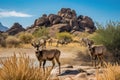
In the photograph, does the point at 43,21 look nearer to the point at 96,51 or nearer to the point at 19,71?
the point at 96,51

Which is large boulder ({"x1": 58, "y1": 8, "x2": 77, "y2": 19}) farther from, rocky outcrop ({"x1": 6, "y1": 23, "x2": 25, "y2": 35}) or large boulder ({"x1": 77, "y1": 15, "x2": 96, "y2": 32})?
rocky outcrop ({"x1": 6, "y1": 23, "x2": 25, "y2": 35})

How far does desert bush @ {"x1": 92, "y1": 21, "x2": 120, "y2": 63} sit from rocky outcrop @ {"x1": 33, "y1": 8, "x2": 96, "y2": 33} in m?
66.1

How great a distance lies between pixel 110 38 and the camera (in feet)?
102

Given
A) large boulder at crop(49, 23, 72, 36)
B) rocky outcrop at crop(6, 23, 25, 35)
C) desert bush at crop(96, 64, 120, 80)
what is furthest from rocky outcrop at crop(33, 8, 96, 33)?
desert bush at crop(96, 64, 120, 80)

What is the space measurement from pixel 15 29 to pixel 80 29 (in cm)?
2130

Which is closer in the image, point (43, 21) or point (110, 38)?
point (110, 38)

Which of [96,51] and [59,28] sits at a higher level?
[59,28]

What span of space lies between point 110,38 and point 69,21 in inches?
2870

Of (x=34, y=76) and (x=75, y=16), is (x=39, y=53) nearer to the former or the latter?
(x=34, y=76)

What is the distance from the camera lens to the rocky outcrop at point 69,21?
333 ft

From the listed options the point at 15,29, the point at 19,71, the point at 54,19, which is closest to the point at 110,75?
the point at 19,71

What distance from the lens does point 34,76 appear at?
773 cm

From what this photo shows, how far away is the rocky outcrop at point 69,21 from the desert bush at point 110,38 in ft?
217

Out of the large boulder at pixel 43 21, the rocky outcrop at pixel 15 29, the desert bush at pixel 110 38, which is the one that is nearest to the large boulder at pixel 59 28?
the large boulder at pixel 43 21
